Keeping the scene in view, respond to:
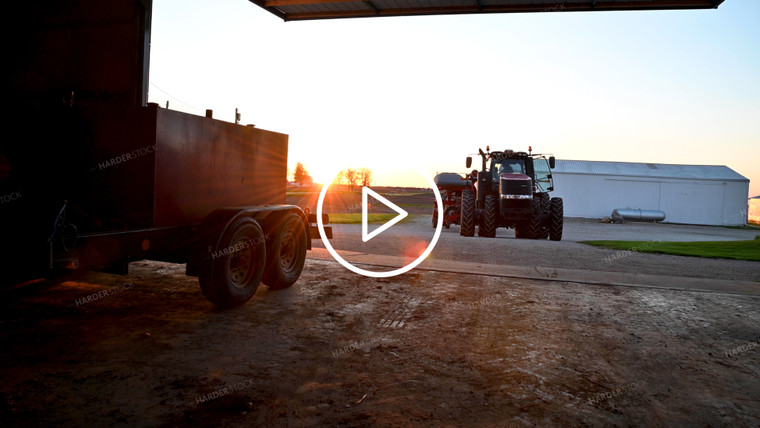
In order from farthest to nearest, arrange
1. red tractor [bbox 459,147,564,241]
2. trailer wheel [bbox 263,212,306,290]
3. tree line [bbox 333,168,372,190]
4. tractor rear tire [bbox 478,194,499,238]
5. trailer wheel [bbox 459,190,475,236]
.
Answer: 1. tree line [bbox 333,168,372,190]
2. trailer wheel [bbox 459,190,475,236]
3. tractor rear tire [bbox 478,194,499,238]
4. red tractor [bbox 459,147,564,241]
5. trailer wheel [bbox 263,212,306,290]

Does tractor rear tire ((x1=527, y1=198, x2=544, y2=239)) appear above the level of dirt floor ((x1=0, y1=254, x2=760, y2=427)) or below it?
above

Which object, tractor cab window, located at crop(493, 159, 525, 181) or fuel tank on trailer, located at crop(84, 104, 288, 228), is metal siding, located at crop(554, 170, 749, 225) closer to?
tractor cab window, located at crop(493, 159, 525, 181)

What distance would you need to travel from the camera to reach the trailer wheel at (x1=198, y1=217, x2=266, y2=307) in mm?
5223

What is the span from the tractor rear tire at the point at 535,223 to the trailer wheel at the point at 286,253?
10.2 meters

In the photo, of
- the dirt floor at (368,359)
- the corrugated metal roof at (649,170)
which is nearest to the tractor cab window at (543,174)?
the dirt floor at (368,359)

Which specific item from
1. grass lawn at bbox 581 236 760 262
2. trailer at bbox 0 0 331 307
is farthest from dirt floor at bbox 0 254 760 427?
grass lawn at bbox 581 236 760 262

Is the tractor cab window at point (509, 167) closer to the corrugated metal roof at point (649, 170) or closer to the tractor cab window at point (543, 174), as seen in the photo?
the tractor cab window at point (543, 174)

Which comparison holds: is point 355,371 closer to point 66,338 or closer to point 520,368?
point 520,368

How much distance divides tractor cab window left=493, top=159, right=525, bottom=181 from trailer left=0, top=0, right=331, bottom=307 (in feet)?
39.5

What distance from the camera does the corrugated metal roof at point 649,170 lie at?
39.8 metres

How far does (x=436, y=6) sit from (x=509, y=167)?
28.8 feet

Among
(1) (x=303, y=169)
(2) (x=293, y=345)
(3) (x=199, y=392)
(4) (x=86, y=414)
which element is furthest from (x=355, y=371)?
(1) (x=303, y=169)

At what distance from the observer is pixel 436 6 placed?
8695 millimetres

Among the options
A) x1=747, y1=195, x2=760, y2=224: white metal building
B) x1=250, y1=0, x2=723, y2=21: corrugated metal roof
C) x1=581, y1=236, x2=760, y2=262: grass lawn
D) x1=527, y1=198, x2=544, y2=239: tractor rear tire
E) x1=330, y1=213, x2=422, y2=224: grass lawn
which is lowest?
x1=330, y1=213, x2=422, y2=224: grass lawn
